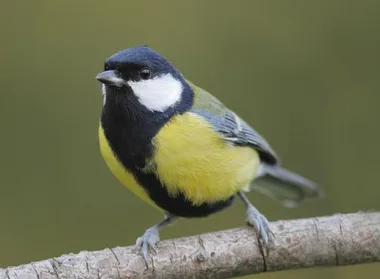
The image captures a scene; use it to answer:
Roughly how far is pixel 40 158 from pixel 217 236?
117cm

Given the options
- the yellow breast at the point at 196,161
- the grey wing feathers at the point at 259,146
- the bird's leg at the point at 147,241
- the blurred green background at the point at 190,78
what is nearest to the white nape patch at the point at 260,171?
the grey wing feathers at the point at 259,146

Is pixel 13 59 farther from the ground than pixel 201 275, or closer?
farther from the ground

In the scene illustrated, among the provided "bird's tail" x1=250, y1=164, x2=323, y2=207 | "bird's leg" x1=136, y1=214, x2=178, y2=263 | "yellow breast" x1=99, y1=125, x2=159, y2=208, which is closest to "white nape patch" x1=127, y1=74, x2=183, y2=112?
"yellow breast" x1=99, y1=125, x2=159, y2=208

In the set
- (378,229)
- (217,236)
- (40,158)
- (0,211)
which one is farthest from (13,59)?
(378,229)

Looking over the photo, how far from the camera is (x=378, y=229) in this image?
4.66ft

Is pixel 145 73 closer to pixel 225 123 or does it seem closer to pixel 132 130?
pixel 132 130

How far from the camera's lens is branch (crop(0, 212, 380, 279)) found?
135cm

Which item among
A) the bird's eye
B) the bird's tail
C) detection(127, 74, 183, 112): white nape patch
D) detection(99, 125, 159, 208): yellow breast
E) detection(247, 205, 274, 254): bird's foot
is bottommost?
the bird's tail

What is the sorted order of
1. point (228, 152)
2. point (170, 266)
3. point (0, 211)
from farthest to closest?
point (0, 211) < point (228, 152) < point (170, 266)

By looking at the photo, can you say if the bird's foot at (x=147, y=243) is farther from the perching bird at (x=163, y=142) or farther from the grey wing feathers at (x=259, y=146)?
the grey wing feathers at (x=259, y=146)

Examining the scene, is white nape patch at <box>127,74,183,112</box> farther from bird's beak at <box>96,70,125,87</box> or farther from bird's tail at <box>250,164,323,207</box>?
bird's tail at <box>250,164,323,207</box>

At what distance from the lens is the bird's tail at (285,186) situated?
6.07 feet

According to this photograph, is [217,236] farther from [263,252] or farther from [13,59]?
[13,59]

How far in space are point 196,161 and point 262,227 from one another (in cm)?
21
